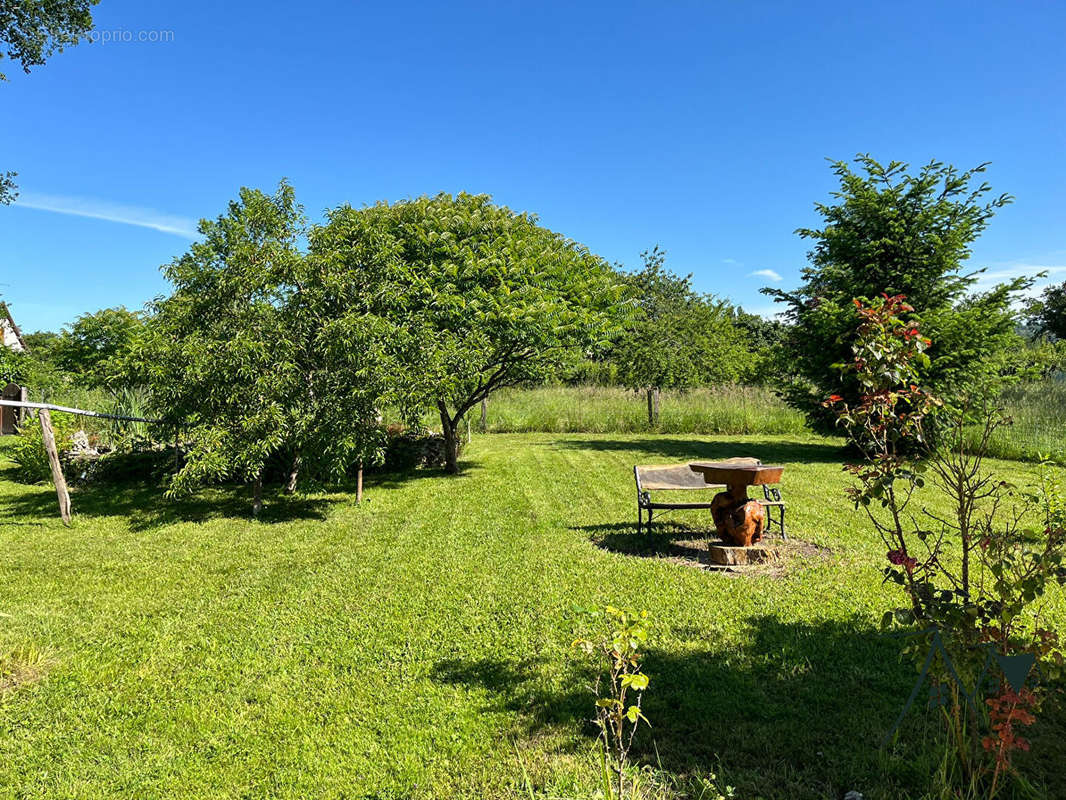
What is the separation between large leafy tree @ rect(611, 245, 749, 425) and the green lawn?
410 inches

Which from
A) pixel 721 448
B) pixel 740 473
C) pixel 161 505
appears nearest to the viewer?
pixel 740 473

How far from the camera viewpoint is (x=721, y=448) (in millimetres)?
14492

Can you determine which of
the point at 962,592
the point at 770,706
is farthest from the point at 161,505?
the point at 962,592

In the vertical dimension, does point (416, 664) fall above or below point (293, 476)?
below

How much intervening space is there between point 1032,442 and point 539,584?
503 inches

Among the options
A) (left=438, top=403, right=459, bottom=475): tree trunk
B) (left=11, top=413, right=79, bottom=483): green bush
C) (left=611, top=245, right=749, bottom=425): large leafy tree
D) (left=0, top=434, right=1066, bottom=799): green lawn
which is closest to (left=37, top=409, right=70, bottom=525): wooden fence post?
(left=0, top=434, right=1066, bottom=799): green lawn

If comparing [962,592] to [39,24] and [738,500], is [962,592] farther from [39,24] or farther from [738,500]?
[39,24]

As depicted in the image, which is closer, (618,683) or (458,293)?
(618,683)

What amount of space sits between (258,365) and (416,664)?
525cm

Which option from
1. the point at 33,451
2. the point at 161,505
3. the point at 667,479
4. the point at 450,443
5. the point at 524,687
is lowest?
the point at 524,687

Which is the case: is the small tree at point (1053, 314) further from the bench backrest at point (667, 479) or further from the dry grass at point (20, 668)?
the dry grass at point (20, 668)

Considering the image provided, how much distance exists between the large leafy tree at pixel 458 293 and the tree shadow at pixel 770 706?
18.1 ft

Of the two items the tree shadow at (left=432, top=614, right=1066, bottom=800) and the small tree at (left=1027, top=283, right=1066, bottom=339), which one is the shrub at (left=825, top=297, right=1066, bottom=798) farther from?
the small tree at (left=1027, top=283, right=1066, bottom=339)

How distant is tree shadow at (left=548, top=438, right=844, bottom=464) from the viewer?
1290 cm
